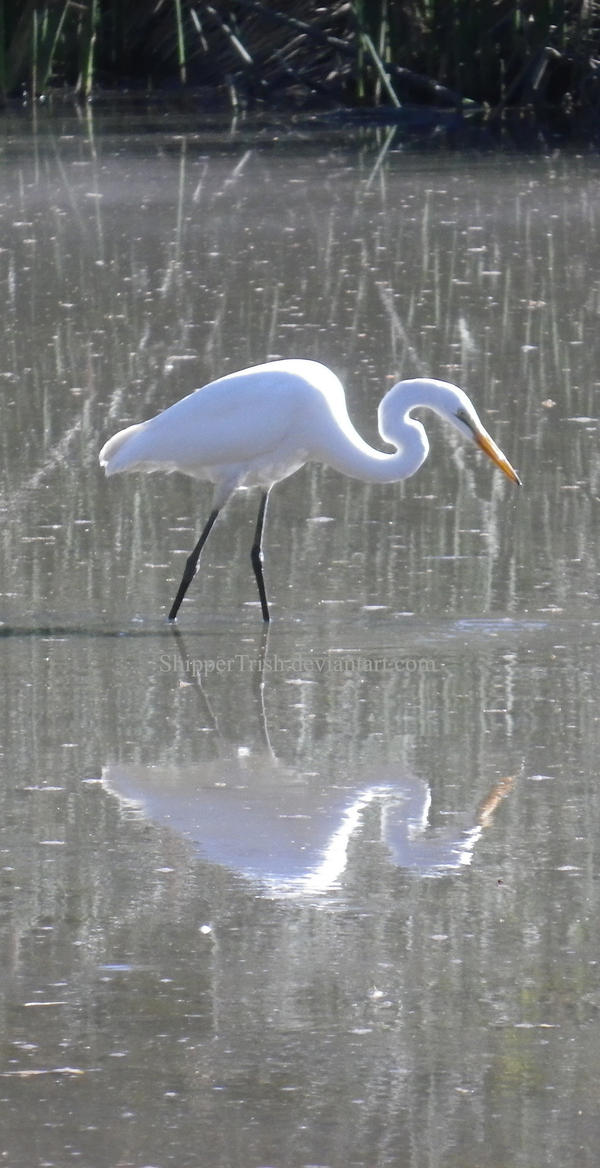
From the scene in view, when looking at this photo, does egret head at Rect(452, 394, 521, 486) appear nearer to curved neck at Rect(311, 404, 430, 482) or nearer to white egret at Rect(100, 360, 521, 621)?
white egret at Rect(100, 360, 521, 621)

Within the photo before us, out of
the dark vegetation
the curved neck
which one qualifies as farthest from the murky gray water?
the dark vegetation

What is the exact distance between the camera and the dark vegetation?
19766 millimetres

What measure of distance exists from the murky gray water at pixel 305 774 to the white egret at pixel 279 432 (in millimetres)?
351

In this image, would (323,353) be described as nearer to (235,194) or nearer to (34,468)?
(34,468)

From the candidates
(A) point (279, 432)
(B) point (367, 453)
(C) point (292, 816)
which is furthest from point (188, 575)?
(C) point (292, 816)

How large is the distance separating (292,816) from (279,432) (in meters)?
2.02

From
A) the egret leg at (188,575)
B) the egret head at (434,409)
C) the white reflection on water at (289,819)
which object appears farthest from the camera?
the egret head at (434,409)

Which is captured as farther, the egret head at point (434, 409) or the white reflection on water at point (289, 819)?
the egret head at point (434, 409)

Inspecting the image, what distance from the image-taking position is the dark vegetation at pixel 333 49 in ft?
64.8

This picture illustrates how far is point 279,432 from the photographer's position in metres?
5.66

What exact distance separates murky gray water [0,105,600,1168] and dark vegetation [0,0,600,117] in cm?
1064

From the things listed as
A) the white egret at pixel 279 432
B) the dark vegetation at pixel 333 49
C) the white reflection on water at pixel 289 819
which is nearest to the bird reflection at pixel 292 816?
the white reflection on water at pixel 289 819

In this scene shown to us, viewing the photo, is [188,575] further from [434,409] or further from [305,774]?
[305,774]

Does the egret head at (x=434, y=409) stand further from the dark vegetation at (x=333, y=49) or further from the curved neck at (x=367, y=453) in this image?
the dark vegetation at (x=333, y=49)
